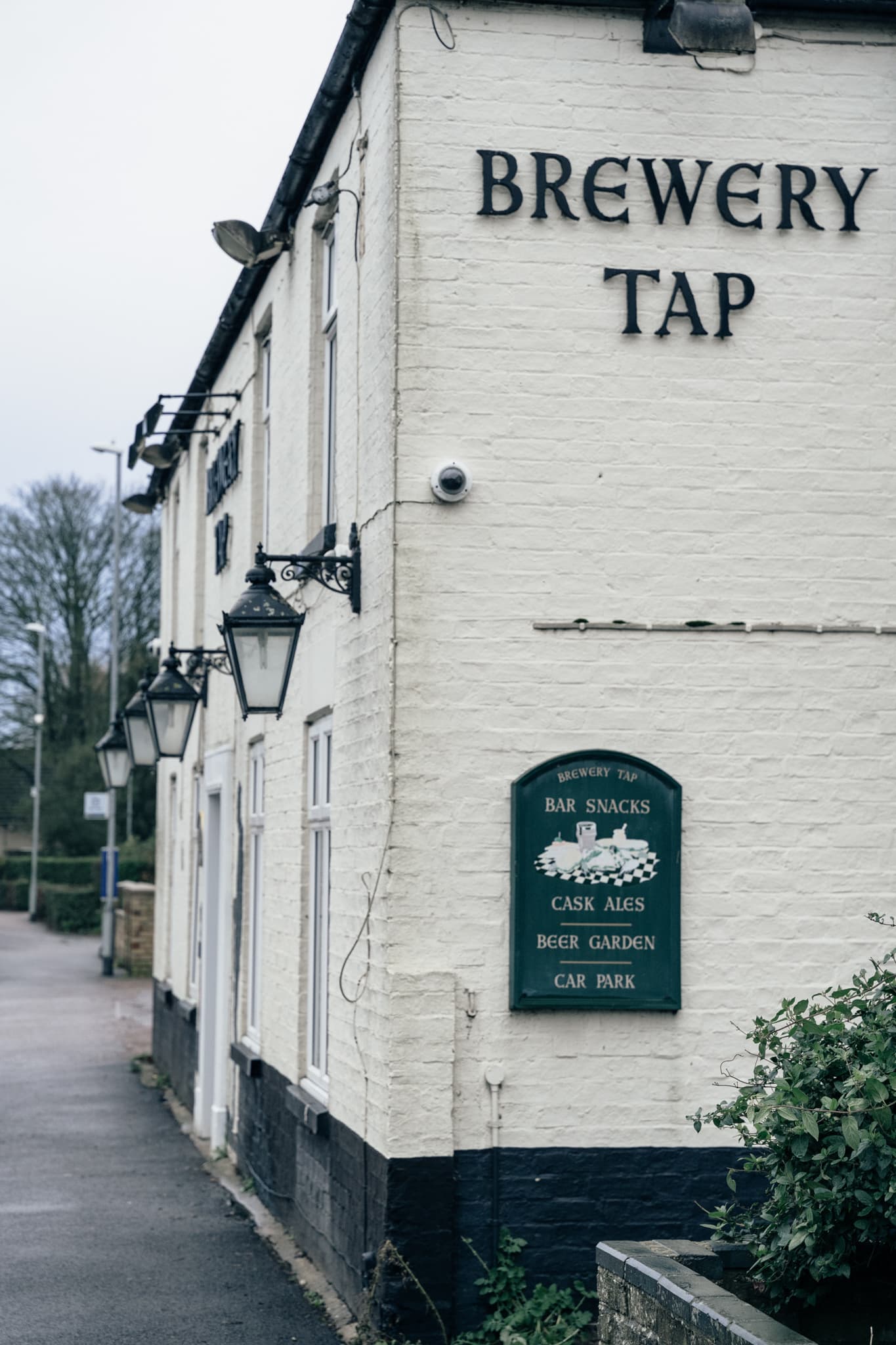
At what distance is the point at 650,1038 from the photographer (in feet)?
25.4

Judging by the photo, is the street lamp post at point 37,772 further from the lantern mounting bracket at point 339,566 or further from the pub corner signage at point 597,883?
the pub corner signage at point 597,883

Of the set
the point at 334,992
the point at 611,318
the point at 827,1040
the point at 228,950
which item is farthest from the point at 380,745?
the point at 228,950

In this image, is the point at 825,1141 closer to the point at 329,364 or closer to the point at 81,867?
the point at 329,364

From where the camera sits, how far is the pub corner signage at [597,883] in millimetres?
7691

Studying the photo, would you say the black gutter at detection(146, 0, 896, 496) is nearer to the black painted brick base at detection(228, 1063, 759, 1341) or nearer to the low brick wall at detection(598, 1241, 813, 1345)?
the black painted brick base at detection(228, 1063, 759, 1341)

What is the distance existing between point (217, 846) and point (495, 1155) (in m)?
7.77

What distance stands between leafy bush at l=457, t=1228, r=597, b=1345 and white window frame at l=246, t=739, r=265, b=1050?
459cm

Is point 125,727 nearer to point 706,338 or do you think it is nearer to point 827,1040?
point 706,338

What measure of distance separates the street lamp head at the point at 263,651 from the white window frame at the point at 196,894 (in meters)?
7.64

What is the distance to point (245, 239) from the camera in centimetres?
1127

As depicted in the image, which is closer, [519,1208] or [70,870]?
[519,1208]

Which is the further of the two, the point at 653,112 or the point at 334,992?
the point at 334,992

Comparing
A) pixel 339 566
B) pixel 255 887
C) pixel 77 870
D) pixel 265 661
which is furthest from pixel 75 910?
pixel 265 661

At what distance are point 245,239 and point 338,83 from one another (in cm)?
245
